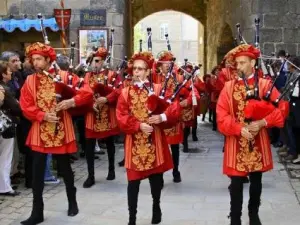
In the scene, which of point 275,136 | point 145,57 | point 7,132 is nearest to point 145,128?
point 145,57

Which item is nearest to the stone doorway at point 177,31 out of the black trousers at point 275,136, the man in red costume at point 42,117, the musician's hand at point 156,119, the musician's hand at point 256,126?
the black trousers at point 275,136

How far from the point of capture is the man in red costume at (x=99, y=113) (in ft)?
25.0

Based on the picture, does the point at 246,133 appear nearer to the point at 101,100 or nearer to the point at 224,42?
the point at 101,100

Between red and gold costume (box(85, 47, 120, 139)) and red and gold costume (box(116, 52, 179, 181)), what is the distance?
222 centimetres

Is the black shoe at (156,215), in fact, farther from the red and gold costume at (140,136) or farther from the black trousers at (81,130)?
the black trousers at (81,130)

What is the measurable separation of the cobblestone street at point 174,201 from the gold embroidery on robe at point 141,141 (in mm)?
735

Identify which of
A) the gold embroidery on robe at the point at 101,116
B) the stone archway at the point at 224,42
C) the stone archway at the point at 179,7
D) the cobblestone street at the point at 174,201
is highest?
the stone archway at the point at 179,7

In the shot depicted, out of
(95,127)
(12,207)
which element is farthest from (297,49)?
(12,207)

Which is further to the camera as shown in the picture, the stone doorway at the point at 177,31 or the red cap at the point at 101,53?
the stone doorway at the point at 177,31

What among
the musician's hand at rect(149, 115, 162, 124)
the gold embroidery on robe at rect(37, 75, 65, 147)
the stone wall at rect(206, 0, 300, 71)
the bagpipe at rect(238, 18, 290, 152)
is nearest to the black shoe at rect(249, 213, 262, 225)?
the bagpipe at rect(238, 18, 290, 152)

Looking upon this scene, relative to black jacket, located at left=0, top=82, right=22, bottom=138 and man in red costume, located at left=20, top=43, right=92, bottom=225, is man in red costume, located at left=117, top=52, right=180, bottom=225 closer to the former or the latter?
man in red costume, located at left=20, top=43, right=92, bottom=225

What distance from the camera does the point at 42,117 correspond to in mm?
5621

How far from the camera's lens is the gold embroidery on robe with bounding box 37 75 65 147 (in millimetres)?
5727

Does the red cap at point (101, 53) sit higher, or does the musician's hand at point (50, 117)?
the red cap at point (101, 53)
